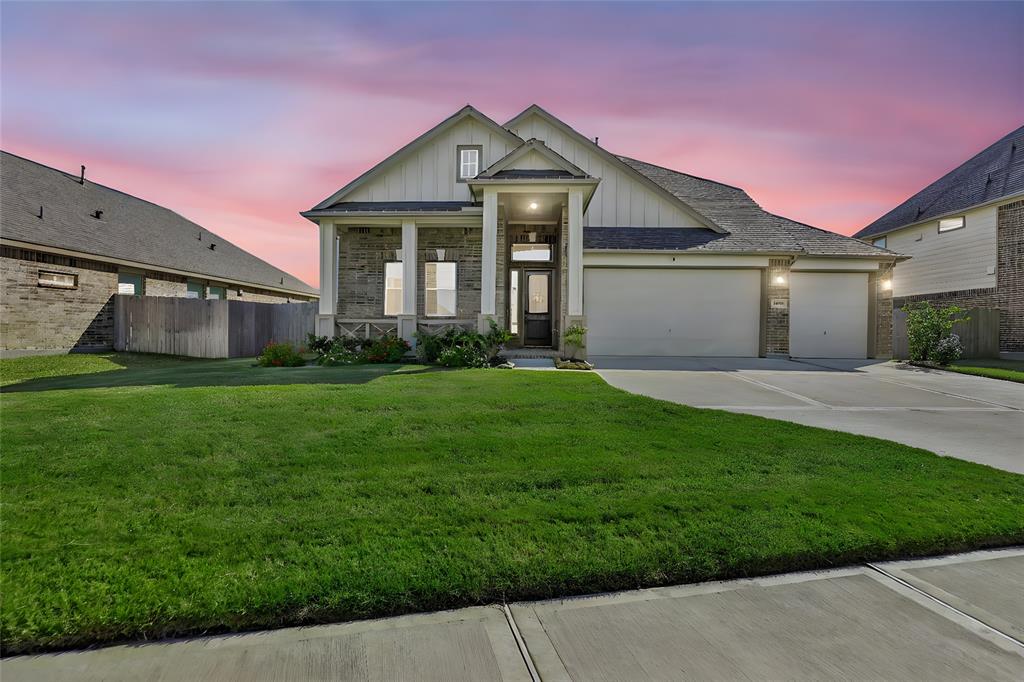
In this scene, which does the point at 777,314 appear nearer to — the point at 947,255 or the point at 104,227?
the point at 947,255

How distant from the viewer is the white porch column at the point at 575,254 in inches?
408

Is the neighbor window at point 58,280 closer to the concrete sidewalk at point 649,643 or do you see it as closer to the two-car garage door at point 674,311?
the two-car garage door at point 674,311

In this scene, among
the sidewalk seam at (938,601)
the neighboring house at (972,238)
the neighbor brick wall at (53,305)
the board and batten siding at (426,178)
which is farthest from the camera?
the neighboring house at (972,238)

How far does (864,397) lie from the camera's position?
298 inches

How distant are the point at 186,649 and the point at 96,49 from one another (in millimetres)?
10059

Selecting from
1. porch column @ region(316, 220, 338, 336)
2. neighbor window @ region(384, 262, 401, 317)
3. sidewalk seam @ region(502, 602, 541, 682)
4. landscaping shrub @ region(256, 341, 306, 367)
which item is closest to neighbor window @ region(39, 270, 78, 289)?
landscaping shrub @ region(256, 341, 306, 367)

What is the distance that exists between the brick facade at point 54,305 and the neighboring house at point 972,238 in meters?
30.0

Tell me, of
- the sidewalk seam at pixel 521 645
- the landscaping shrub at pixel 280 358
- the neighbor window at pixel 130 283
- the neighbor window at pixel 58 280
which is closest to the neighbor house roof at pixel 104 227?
the neighbor window at pixel 130 283

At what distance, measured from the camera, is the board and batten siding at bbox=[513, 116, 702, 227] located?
47.4 feet

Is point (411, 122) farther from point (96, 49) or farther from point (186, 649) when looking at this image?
point (186, 649)

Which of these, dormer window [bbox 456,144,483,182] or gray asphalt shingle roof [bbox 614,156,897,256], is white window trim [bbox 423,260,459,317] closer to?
dormer window [bbox 456,144,483,182]

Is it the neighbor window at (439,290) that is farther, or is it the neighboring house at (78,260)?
the neighbor window at (439,290)

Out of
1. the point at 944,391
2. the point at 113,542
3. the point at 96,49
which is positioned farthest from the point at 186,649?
the point at 944,391

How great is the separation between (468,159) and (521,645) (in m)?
13.4
